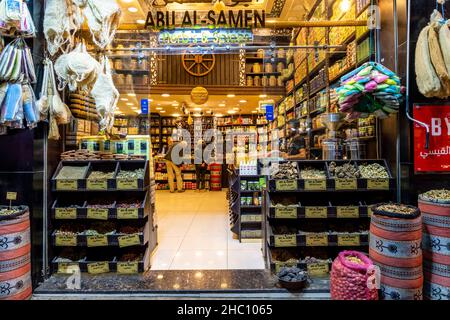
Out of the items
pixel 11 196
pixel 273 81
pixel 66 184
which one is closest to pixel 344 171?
pixel 66 184

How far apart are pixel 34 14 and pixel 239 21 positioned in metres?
2.20

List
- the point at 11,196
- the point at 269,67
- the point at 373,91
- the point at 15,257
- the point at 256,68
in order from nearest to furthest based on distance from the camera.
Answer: the point at 15,257, the point at 373,91, the point at 11,196, the point at 269,67, the point at 256,68

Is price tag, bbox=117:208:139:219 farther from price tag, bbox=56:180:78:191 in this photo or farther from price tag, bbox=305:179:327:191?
price tag, bbox=305:179:327:191

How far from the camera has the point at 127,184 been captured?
10.2 ft

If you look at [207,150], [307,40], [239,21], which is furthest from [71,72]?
[207,150]

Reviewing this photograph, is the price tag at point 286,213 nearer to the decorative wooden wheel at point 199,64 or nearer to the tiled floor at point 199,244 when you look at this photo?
the tiled floor at point 199,244

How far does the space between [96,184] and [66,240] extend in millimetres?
644

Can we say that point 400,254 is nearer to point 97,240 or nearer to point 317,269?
point 317,269

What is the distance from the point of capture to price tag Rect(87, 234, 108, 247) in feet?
10.0

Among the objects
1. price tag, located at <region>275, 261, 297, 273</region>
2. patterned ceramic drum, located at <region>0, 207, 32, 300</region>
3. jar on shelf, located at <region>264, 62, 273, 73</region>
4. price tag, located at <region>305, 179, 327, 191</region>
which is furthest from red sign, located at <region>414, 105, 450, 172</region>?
jar on shelf, located at <region>264, 62, 273, 73</region>

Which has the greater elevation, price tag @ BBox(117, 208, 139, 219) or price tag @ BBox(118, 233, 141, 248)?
price tag @ BBox(117, 208, 139, 219)

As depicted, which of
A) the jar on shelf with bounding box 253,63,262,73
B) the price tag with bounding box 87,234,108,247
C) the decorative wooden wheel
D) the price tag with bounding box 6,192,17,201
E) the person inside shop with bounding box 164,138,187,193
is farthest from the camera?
the person inside shop with bounding box 164,138,187,193

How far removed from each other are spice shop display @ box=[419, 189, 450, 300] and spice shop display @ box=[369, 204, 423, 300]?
0.12 metres
